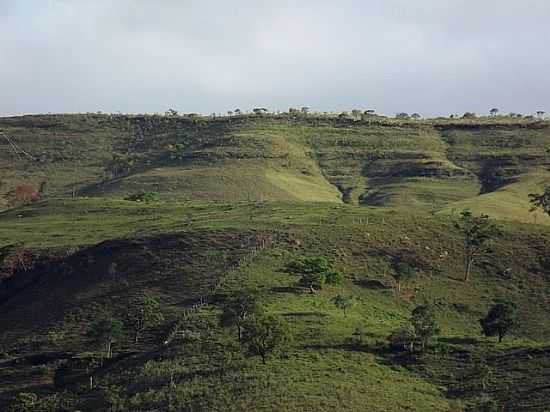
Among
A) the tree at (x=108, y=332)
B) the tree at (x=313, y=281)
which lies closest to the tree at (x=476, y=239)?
the tree at (x=313, y=281)

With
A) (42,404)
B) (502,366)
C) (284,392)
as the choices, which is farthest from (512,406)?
(42,404)

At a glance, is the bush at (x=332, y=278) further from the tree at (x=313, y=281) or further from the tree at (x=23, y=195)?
the tree at (x=23, y=195)


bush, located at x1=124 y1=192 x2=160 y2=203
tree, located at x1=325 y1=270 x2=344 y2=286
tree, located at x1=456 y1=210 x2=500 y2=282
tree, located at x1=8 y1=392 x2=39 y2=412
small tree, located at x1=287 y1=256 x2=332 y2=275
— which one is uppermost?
tree, located at x1=456 y1=210 x2=500 y2=282

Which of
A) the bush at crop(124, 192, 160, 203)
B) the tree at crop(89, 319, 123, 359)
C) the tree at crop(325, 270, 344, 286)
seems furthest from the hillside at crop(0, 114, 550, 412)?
the bush at crop(124, 192, 160, 203)

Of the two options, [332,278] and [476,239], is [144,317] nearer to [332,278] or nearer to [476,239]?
[332,278]

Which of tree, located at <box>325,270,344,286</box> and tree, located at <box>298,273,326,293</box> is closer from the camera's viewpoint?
tree, located at <box>298,273,326,293</box>

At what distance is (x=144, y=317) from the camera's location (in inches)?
2904

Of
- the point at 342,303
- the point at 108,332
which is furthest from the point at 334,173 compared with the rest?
the point at 108,332

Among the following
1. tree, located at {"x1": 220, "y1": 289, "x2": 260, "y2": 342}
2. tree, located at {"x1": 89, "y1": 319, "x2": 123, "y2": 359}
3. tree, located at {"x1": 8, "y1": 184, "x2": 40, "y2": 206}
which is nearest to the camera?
tree, located at {"x1": 220, "y1": 289, "x2": 260, "y2": 342}

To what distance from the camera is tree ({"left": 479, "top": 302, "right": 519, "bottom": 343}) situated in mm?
66750

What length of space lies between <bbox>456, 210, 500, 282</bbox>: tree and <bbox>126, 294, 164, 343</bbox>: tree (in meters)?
33.2

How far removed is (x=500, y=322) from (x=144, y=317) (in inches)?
1233

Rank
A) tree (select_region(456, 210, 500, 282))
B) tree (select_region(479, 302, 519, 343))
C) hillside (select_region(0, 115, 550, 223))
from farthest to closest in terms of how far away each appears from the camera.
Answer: hillside (select_region(0, 115, 550, 223)) < tree (select_region(456, 210, 500, 282)) < tree (select_region(479, 302, 519, 343))

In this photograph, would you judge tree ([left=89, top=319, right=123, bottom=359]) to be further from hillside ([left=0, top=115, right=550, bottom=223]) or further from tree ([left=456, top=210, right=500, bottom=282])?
hillside ([left=0, top=115, right=550, bottom=223])
